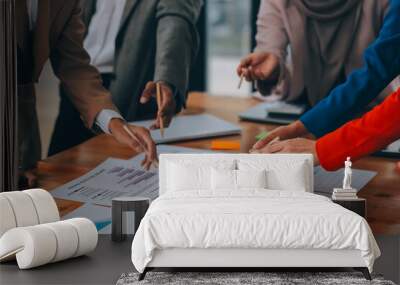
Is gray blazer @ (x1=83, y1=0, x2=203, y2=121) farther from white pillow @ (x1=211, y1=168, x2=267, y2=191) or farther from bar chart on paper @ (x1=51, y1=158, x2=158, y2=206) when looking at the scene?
white pillow @ (x1=211, y1=168, x2=267, y2=191)

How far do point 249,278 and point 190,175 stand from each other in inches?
54.4

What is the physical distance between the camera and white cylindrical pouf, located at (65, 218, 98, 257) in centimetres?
552

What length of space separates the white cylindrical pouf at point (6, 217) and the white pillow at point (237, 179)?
1.58 metres

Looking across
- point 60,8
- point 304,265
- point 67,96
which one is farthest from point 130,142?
point 304,265

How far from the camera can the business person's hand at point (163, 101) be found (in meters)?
6.69

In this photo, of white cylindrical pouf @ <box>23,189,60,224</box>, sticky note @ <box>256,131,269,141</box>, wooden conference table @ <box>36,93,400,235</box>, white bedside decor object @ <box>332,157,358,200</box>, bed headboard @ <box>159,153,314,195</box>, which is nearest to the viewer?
white cylindrical pouf @ <box>23,189,60,224</box>

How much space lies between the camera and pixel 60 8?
6707 millimetres

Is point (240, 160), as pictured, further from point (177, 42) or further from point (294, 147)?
point (177, 42)

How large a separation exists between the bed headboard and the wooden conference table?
0.38 metres

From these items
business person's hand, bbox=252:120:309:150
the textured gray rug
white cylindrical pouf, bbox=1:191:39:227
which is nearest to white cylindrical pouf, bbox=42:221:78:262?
white cylindrical pouf, bbox=1:191:39:227

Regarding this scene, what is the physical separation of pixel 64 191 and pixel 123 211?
0.78 metres

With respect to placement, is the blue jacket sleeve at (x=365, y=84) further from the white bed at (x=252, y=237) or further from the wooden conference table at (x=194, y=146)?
the white bed at (x=252, y=237)

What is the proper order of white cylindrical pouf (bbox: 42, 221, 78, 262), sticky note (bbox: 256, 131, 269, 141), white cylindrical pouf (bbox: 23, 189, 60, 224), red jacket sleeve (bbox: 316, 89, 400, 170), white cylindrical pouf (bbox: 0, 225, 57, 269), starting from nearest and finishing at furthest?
white cylindrical pouf (bbox: 0, 225, 57, 269) → white cylindrical pouf (bbox: 42, 221, 78, 262) → white cylindrical pouf (bbox: 23, 189, 60, 224) → red jacket sleeve (bbox: 316, 89, 400, 170) → sticky note (bbox: 256, 131, 269, 141)

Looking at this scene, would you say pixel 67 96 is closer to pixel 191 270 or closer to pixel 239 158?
pixel 239 158
